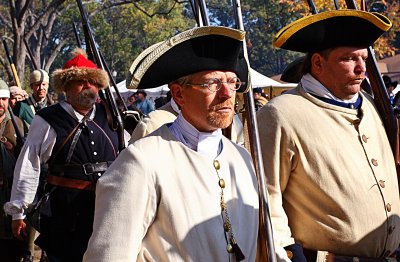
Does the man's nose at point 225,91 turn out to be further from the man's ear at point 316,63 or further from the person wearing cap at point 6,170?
the person wearing cap at point 6,170

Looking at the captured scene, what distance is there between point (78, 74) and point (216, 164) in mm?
3114

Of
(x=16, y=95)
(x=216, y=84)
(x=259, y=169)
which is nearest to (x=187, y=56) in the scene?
(x=216, y=84)

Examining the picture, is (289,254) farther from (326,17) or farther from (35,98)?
(35,98)

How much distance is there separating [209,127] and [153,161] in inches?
10.2

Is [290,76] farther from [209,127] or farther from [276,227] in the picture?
[209,127]

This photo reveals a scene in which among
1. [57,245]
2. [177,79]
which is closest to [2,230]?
[57,245]

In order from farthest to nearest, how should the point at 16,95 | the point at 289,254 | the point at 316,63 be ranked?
the point at 16,95 < the point at 316,63 < the point at 289,254

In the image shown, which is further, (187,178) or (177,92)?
(177,92)

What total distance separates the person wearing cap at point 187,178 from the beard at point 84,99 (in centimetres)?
290

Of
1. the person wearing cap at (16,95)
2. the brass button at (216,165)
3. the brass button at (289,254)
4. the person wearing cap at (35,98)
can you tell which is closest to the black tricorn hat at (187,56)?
the brass button at (216,165)

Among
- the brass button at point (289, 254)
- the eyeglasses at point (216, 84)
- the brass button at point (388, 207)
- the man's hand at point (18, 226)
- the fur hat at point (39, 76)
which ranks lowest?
the man's hand at point (18, 226)

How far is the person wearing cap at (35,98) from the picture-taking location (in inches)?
369

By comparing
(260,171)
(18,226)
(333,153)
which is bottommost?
(18,226)

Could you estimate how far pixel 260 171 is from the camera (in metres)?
3.38
